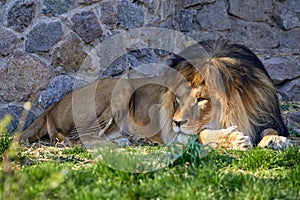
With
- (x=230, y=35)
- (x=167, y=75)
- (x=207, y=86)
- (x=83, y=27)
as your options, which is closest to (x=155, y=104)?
(x=167, y=75)

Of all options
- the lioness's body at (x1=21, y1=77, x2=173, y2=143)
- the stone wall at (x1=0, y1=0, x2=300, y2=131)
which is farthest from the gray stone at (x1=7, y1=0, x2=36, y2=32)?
the lioness's body at (x1=21, y1=77, x2=173, y2=143)

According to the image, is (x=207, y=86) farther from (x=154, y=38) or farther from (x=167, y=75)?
(x=154, y=38)

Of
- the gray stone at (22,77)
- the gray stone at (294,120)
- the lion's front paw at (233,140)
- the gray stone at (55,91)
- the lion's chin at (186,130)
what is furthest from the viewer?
the gray stone at (294,120)

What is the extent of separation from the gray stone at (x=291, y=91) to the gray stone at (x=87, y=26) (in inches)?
117

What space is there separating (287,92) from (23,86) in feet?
12.5

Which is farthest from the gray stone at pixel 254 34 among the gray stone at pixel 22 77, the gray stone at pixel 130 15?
the gray stone at pixel 22 77

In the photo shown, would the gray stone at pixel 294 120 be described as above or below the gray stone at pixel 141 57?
below

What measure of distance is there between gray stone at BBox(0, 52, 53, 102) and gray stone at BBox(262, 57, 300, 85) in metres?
3.28

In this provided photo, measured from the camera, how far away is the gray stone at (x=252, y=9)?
819 cm

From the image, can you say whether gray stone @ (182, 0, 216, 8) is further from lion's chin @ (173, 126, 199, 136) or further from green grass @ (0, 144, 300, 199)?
green grass @ (0, 144, 300, 199)

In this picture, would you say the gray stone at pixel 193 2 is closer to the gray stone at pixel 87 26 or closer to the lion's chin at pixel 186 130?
the gray stone at pixel 87 26

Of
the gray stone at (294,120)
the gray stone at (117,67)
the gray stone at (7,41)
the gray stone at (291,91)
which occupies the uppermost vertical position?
the gray stone at (7,41)

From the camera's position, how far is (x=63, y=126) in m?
6.15

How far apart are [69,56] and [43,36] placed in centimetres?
38
